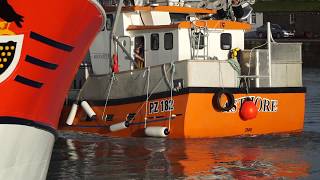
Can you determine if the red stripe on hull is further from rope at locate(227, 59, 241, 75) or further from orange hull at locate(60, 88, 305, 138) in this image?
rope at locate(227, 59, 241, 75)

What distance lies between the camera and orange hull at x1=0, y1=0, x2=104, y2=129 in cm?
643

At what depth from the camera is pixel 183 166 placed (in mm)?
12570

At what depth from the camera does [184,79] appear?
49.3 ft

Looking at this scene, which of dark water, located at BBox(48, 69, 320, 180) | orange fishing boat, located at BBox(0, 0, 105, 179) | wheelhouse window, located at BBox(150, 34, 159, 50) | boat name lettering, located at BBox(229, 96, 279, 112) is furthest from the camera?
wheelhouse window, located at BBox(150, 34, 159, 50)

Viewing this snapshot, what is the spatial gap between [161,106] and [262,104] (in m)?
2.18

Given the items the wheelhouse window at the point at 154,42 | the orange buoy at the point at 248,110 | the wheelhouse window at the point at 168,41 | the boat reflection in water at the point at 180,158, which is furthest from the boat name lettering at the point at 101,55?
the orange buoy at the point at 248,110

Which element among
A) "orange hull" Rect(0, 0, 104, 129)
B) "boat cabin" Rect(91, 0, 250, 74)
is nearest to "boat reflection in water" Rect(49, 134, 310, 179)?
"boat cabin" Rect(91, 0, 250, 74)

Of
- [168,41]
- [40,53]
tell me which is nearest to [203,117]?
[168,41]

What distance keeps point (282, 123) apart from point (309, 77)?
76.5ft

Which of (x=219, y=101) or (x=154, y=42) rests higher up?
(x=154, y=42)

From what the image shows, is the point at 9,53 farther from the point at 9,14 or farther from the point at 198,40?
the point at 198,40

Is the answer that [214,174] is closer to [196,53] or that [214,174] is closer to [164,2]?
[196,53]

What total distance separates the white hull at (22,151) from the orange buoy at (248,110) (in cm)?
878

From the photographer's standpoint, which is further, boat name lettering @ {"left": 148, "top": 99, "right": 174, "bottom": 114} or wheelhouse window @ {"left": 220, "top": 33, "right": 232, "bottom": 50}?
wheelhouse window @ {"left": 220, "top": 33, "right": 232, "bottom": 50}
